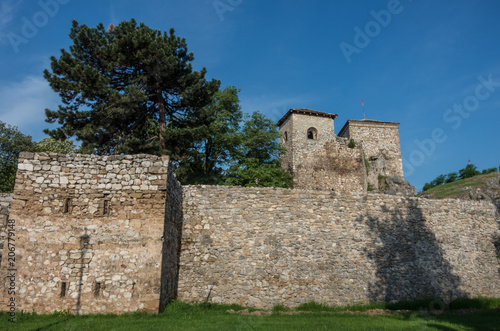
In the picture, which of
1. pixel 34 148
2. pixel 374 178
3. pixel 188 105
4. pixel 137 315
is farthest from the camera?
pixel 374 178

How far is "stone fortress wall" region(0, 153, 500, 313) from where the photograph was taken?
9258 mm

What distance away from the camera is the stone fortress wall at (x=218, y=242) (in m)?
9.26

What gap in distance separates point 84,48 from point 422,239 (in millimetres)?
19799

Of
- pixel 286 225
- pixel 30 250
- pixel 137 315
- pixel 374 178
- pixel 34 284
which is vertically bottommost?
pixel 137 315

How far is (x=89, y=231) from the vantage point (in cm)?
955

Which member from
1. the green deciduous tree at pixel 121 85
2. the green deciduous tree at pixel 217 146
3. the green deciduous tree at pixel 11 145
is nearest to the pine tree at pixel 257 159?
the green deciduous tree at pixel 217 146

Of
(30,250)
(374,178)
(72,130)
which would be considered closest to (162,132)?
(72,130)

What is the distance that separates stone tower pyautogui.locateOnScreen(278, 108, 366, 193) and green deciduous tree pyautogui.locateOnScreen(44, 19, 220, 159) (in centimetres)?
1347

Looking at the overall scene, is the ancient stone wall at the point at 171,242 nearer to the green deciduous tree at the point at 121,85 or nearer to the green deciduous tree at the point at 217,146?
the green deciduous tree at the point at 121,85

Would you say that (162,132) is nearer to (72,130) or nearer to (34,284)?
(72,130)

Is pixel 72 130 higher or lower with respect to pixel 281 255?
higher

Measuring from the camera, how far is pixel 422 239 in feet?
47.5

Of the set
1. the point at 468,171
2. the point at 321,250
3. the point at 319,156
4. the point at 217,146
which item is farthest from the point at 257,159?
the point at 468,171

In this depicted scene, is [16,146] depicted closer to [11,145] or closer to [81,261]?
[11,145]
